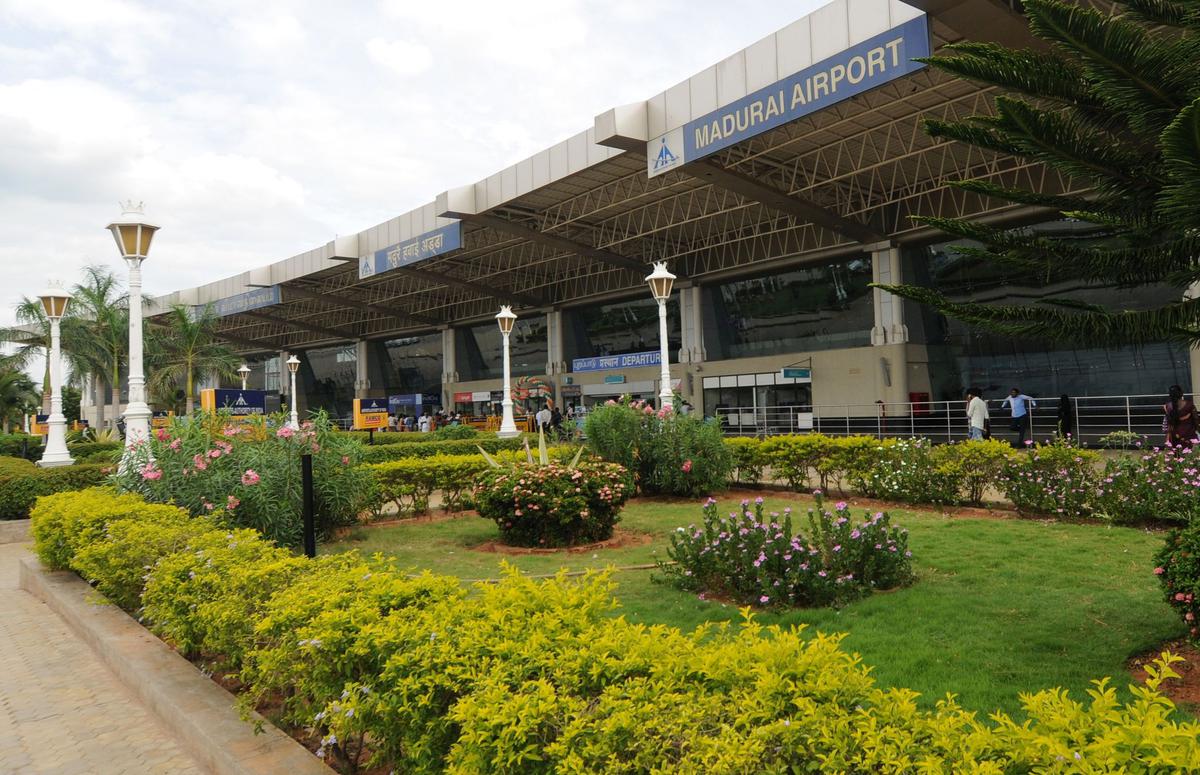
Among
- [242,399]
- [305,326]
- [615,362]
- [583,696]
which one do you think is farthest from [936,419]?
[305,326]

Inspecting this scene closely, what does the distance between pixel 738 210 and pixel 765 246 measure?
3206 mm

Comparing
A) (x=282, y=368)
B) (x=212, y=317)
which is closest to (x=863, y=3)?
(x=212, y=317)

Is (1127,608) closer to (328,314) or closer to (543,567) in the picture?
(543,567)

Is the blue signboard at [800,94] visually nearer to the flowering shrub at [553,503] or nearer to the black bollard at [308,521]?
the flowering shrub at [553,503]

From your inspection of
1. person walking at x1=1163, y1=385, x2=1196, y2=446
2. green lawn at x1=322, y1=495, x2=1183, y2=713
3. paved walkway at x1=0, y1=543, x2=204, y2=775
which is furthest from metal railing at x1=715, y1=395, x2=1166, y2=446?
paved walkway at x1=0, y1=543, x2=204, y2=775

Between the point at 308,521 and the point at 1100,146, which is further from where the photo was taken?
the point at 308,521

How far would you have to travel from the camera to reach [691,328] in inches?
1352

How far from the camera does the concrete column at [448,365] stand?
158 feet

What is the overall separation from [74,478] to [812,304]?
2476 cm

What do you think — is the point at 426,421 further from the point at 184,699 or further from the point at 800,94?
the point at 184,699

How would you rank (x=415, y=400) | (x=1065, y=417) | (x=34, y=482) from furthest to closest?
(x=415, y=400), (x=1065, y=417), (x=34, y=482)

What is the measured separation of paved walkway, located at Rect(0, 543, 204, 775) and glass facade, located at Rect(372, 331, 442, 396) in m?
45.0

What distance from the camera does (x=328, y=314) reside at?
52.3 m

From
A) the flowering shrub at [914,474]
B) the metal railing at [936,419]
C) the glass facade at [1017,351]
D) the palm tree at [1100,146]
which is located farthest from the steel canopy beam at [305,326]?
the palm tree at [1100,146]
